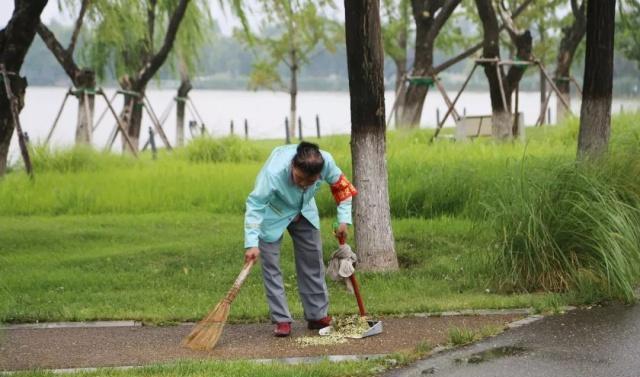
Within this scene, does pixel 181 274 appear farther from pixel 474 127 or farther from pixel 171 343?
pixel 474 127

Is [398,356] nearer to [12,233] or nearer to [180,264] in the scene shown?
[180,264]

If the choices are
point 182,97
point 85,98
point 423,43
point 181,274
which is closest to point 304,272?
point 181,274

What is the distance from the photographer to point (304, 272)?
7.27m

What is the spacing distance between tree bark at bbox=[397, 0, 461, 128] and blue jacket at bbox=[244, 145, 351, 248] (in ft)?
53.2

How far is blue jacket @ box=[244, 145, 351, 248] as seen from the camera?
677 cm

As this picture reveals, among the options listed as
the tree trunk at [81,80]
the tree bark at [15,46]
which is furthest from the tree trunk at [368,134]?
the tree trunk at [81,80]

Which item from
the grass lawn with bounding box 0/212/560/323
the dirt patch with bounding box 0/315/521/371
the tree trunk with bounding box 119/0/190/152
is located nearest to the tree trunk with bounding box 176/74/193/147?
the tree trunk with bounding box 119/0/190/152

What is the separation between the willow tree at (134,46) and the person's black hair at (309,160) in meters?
12.7

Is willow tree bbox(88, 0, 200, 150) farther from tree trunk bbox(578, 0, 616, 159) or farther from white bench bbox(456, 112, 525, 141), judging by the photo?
tree trunk bbox(578, 0, 616, 159)

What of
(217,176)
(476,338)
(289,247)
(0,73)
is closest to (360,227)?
(289,247)

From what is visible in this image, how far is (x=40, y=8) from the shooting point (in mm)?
12172

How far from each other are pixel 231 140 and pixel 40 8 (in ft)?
28.3

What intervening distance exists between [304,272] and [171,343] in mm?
1057

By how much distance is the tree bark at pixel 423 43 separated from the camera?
2284cm
